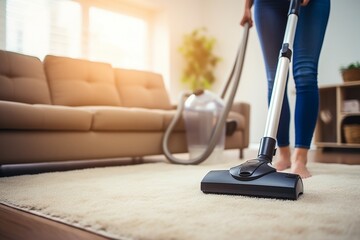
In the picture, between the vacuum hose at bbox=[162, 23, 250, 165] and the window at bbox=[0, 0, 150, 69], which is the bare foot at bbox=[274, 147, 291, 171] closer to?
the vacuum hose at bbox=[162, 23, 250, 165]

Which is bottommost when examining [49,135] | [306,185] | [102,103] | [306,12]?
[306,185]

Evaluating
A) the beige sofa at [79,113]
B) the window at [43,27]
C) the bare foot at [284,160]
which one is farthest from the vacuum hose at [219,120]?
the window at [43,27]

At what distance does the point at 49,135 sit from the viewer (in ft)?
5.46

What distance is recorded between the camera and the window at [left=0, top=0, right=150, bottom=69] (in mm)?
3746

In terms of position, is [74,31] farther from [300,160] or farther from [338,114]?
[300,160]

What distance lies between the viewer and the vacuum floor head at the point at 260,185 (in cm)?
89

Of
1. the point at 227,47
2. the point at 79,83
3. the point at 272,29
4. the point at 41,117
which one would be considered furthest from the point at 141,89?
the point at 227,47

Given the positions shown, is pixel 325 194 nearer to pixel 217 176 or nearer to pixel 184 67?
pixel 217 176

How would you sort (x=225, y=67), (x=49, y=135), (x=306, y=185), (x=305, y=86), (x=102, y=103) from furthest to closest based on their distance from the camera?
(x=225, y=67)
(x=102, y=103)
(x=49, y=135)
(x=305, y=86)
(x=306, y=185)

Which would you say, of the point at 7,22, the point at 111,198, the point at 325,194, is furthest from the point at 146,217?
the point at 7,22

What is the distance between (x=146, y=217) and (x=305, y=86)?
0.92 metres

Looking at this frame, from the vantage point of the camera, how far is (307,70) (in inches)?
53.4

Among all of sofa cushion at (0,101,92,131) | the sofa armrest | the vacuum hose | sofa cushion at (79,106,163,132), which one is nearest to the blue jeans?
the vacuum hose

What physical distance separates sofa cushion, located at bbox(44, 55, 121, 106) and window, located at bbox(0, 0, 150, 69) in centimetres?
159
